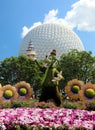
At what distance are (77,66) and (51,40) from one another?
47.8 ft

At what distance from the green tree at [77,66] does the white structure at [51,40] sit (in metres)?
12.5

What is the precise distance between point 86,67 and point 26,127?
115 ft

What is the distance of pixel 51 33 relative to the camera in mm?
58125

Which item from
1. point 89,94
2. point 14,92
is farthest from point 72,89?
point 14,92

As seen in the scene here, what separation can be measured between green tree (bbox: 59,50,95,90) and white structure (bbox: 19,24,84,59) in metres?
12.5

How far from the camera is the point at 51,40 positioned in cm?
5738

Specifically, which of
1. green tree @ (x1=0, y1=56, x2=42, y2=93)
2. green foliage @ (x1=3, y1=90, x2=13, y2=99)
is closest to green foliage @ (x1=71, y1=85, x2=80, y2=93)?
green foliage @ (x1=3, y1=90, x2=13, y2=99)

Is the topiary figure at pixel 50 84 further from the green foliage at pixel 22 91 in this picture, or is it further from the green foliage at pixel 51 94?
the green foliage at pixel 22 91

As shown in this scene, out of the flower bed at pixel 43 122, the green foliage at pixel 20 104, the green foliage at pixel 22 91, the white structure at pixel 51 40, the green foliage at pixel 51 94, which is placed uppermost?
the white structure at pixel 51 40

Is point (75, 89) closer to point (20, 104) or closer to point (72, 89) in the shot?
point (72, 89)

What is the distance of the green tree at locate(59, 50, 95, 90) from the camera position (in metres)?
43.2

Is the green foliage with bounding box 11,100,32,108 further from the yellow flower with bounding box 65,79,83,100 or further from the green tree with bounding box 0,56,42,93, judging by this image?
the green tree with bounding box 0,56,42,93

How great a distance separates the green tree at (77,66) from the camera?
43.2 meters

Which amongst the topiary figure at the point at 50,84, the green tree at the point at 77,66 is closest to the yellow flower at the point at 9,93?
the topiary figure at the point at 50,84
